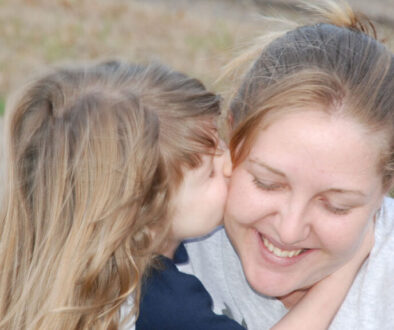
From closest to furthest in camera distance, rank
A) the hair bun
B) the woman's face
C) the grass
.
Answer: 1. the woman's face
2. the hair bun
3. the grass

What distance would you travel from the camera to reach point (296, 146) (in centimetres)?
229

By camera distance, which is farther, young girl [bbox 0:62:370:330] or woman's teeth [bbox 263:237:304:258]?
woman's teeth [bbox 263:237:304:258]

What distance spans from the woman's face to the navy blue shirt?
0.23m

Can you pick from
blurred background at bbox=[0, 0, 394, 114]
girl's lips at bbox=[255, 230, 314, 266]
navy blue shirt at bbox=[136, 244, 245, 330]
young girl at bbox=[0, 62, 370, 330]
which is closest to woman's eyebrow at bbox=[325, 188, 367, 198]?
girl's lips at bbox=[255, 230, 314, 266]

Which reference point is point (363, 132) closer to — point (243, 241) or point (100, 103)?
point (243, 241)

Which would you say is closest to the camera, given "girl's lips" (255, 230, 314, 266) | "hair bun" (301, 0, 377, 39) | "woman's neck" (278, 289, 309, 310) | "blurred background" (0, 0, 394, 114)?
"girl's lips" (255, 230, 314, 266)

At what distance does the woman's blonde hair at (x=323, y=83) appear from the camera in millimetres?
2316

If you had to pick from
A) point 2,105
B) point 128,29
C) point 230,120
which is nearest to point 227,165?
point 230,120

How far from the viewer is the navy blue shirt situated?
241 cm

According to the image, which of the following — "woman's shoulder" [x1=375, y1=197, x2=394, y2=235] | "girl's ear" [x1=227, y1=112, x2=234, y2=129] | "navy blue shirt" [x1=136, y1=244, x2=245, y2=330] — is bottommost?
"navy blue shirt" [x1=136, y1=244, x2=245, y2=330]

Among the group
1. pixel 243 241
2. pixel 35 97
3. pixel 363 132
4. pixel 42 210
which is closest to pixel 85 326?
pixel 42 210

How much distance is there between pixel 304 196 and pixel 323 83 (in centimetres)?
38

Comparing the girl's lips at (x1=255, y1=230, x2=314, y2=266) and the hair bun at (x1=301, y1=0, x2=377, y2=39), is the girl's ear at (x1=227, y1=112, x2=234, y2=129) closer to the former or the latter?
the girl's lips at (x1=255, y1=230, x2=314, y2=266)

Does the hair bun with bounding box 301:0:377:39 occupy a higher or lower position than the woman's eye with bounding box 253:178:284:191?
higher
